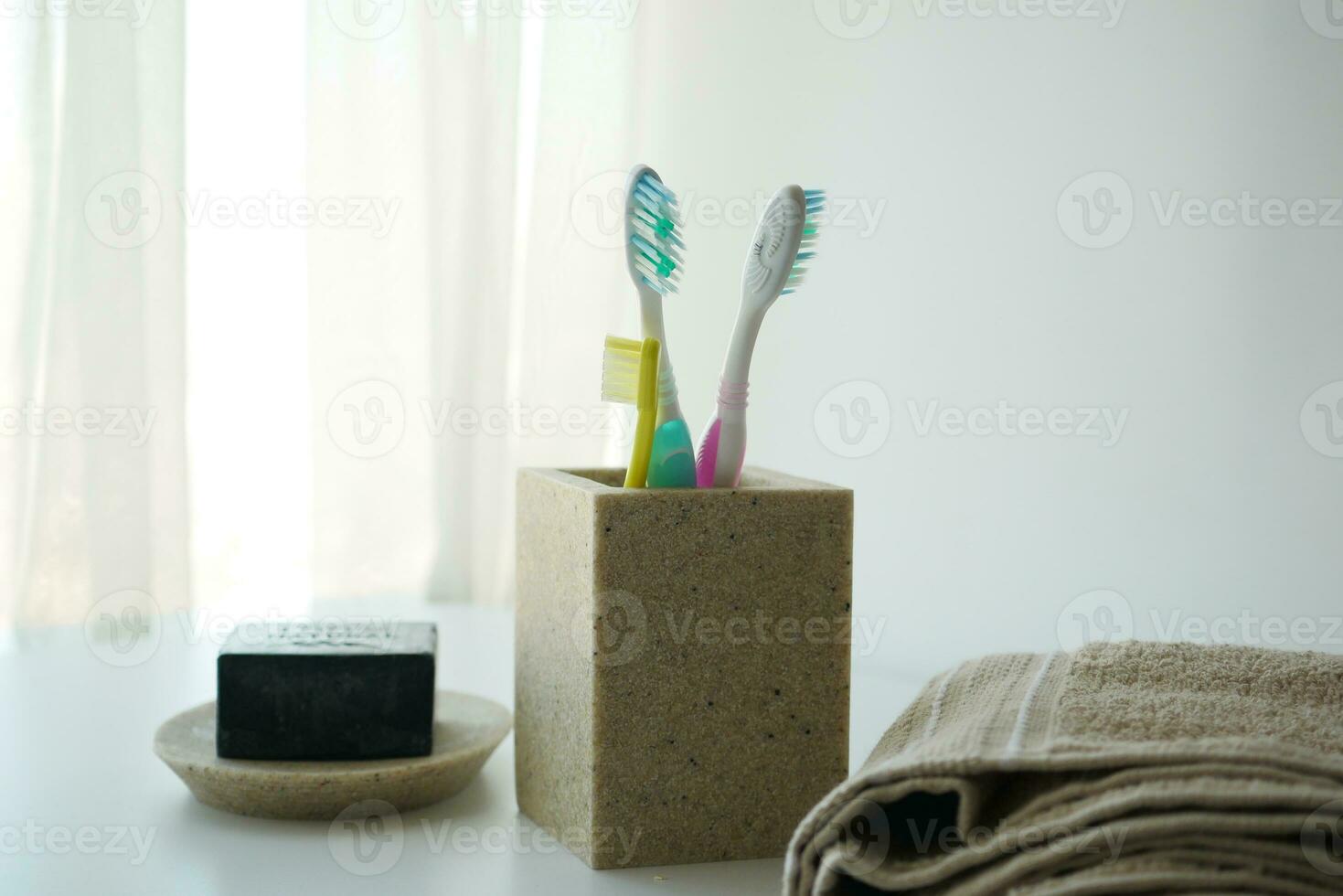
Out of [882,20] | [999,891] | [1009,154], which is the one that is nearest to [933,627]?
[1009,154]

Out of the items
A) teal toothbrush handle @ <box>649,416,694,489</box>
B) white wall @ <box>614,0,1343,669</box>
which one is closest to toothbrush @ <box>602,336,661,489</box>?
teal toothbrush handle @ <box>649,416,694,489</box>

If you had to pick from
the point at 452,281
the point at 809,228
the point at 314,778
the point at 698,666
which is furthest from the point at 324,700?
the point at 452,281

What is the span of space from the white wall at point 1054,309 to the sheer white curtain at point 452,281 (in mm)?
187

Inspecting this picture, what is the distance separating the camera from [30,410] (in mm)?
1086

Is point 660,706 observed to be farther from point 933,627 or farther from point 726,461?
point 933,627

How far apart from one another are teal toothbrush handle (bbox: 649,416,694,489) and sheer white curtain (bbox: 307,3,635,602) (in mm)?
676

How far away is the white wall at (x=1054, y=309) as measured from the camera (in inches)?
30.5

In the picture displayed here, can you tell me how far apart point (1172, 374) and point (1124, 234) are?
98mm

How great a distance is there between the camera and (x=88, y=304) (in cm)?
110

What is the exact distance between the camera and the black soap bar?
25.1 inches

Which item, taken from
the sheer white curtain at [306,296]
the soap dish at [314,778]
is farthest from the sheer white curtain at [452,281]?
the soap dish at [314,778]

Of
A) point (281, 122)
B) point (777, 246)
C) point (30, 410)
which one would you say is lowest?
point (30, 410)

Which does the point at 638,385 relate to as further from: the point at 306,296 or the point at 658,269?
the point at 306,296

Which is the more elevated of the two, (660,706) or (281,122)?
(281,122)
